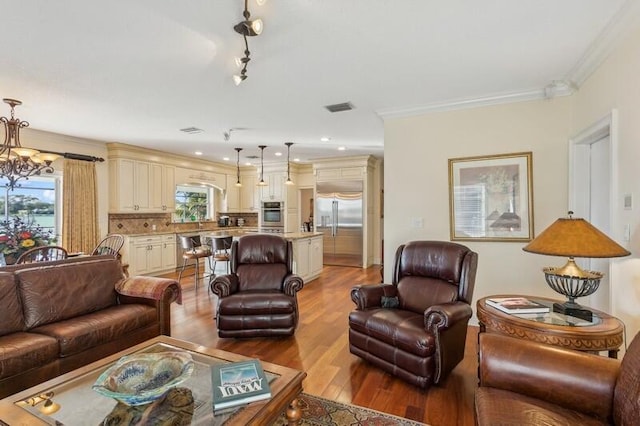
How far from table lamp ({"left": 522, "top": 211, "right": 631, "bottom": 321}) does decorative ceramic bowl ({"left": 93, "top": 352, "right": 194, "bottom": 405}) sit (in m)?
2.19

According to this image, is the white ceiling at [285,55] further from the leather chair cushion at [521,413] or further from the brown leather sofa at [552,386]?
the leather chair cushion at [521,413]

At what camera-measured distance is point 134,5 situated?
190 cm

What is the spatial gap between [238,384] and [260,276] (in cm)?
217

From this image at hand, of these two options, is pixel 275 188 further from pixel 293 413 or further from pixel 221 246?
pixel 293 413

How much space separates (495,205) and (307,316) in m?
2.58

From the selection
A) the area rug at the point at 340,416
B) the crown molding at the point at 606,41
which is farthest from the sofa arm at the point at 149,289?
the crown molding at the point at 606,41

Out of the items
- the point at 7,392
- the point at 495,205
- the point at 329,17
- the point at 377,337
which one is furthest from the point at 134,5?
the point at 495,205

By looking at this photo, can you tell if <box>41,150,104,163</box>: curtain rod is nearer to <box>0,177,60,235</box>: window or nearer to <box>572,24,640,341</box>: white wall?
<box>0,177,60,235</box>: window

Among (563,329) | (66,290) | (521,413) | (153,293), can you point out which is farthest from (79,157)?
(563,329)

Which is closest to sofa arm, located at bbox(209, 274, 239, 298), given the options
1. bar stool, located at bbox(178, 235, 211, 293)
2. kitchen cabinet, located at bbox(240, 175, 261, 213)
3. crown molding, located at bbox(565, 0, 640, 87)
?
bar stool, located at bbox(178, 235, 211, 293)

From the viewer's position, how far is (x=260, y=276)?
12.2 ft

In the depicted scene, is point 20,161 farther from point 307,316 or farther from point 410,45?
point 410,45

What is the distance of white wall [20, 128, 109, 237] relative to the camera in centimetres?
480

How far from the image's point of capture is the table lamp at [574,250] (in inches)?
71.3
